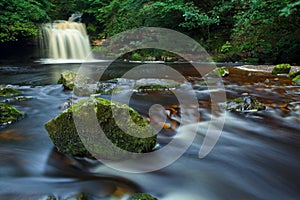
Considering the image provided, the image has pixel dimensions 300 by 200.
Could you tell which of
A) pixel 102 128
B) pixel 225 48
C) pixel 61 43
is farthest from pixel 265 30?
pixel 61 43

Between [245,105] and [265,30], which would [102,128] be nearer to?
[245,105]

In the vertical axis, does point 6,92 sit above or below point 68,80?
below

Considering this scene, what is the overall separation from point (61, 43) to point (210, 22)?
1051 cm

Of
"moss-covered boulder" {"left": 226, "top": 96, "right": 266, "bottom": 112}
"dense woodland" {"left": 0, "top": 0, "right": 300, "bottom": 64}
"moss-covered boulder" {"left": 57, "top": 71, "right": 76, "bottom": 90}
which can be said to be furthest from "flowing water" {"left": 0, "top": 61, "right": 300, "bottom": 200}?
"dense woodland" {"left": 0, "top": 0, "right": 300, "bottom": 64}

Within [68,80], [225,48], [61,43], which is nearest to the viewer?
[68,80]

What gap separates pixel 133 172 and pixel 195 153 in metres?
0.81

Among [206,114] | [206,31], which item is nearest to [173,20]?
[206,31]

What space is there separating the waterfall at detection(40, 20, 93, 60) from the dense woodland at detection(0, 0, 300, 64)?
825 mm

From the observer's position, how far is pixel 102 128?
2.37 meters

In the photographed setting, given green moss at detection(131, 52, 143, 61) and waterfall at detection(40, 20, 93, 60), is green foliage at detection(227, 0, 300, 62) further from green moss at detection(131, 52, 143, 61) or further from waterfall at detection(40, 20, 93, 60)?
→ waterfall at detection(40, 20, 93, 60)

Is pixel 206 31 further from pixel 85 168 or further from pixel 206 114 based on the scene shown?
pixel 85 168

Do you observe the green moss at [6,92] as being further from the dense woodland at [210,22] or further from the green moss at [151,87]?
the dense woodland at [210,22]

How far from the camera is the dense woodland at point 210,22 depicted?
36.8ft

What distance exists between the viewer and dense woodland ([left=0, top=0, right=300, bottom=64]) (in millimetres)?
11211
